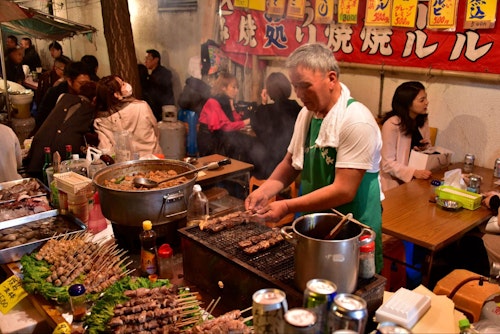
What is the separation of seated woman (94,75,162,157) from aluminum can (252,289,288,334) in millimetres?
3985

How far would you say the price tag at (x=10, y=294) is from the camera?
234cm

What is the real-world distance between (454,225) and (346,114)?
189cm

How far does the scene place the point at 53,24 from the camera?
8.02m

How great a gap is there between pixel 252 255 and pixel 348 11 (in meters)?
4.91

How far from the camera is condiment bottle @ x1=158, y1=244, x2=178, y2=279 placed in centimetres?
251

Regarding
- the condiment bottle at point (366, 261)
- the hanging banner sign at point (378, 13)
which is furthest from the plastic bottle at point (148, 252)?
the hanging banner sign at point (378, 13)

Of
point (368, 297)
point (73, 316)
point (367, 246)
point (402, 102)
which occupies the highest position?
point (402, 102)

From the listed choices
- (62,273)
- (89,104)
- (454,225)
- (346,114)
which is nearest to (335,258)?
(346,114)

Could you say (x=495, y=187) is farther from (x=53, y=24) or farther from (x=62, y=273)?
(x=53, y=24)

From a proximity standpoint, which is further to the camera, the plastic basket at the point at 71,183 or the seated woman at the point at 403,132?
the seated woman at the point at 403,132

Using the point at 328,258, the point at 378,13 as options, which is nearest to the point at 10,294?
the point at 328,258

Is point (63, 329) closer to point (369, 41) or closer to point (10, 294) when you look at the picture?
point (10, 294)

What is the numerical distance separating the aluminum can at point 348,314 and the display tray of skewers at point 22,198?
2.64 metres

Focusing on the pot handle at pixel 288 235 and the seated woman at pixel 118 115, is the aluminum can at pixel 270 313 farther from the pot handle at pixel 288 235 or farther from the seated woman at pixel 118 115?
the seated woman at pixel 118 115
